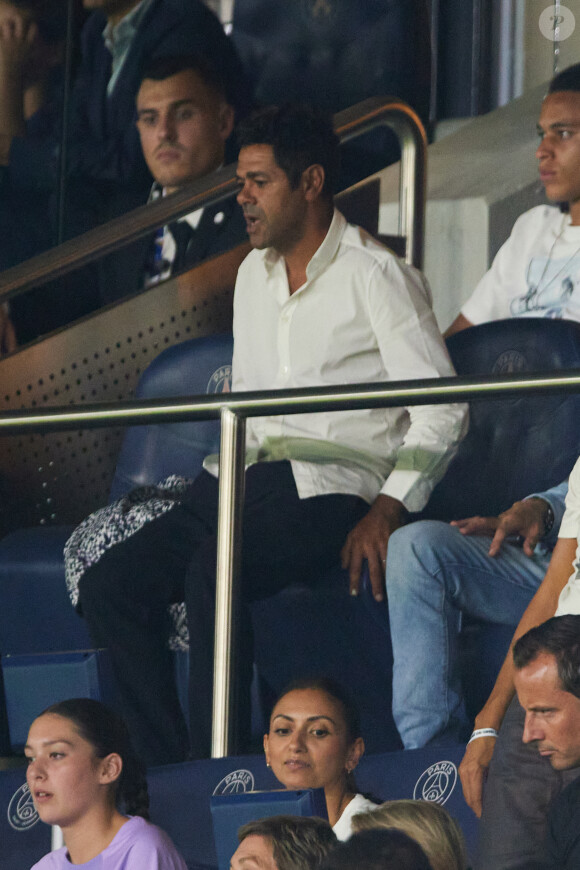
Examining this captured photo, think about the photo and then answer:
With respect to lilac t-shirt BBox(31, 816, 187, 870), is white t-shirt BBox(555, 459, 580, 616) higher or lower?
higher

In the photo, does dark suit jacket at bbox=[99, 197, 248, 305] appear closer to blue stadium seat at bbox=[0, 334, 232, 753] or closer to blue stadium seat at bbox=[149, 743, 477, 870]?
Answer: blue stadium seat at bbox=[0, 334, 232, 753]

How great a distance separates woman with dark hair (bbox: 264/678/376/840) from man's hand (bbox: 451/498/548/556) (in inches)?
10.4

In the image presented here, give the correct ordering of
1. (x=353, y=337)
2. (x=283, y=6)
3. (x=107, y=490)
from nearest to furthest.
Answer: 1. (x=353, y=337)
2. (x=107, y=490)
3. (x=283, y=6)

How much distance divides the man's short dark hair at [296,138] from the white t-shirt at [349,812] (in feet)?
3.61

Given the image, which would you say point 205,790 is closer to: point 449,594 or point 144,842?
point 144,842

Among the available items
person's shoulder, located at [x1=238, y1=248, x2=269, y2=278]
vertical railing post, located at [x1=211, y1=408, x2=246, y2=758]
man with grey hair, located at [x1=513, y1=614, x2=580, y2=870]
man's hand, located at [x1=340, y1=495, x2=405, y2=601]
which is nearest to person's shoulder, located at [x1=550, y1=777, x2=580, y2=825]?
man with grey hair, located at [x1=513, y1=614, x2=580, y2=870]

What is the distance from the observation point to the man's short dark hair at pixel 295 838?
5.67 ft

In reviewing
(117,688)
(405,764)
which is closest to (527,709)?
(405,764)

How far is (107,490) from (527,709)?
0.98 meters

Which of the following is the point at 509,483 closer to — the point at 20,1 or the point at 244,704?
the point at 244,704

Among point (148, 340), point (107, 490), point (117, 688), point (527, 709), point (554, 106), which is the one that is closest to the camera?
point (527, 709)

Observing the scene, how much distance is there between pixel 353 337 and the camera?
229cm

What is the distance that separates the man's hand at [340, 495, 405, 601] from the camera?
186 centimetres

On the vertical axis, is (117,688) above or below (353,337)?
below
